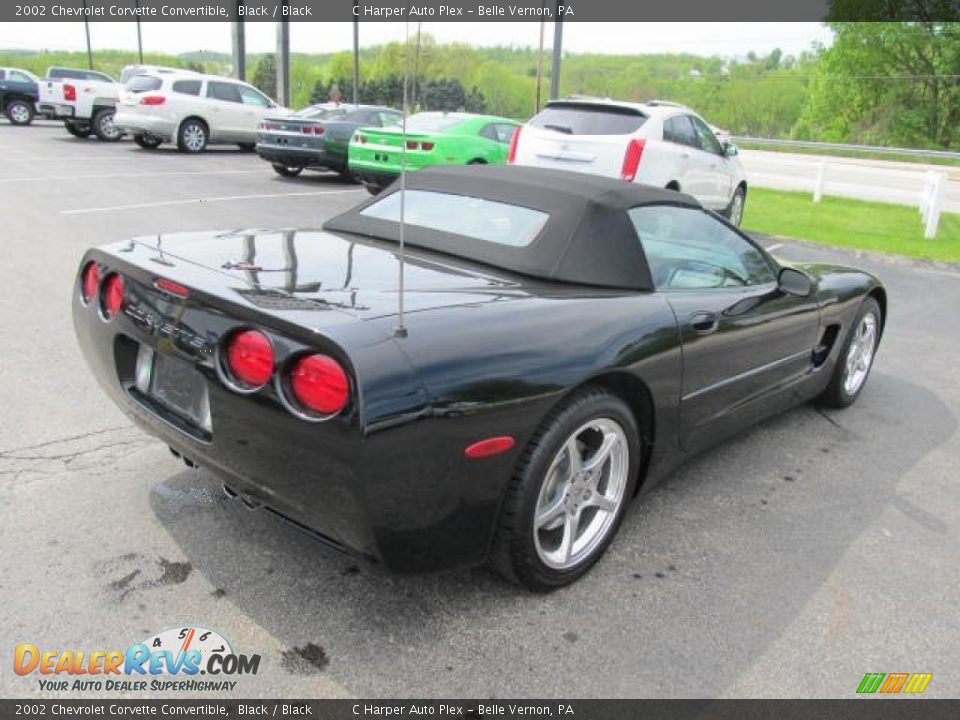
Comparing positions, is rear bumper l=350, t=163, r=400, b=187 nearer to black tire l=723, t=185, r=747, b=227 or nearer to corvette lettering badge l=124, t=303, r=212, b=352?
black tire l=723, t=185, r=747, b=227

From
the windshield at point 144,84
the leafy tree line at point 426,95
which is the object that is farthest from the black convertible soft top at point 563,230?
the windshield at point 144,84

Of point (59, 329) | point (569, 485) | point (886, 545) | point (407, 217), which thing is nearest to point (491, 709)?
point (569, 485)

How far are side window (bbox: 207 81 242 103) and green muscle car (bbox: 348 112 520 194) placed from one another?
7571 millimetres

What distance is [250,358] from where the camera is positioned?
2.28 meters

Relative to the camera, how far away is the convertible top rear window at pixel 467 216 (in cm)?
321

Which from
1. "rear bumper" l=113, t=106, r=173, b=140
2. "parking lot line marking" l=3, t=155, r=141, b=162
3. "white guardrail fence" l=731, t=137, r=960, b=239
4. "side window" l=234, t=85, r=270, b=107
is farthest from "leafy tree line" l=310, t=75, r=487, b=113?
"white guardrail fence" l=731, t=137, r=960, b=239

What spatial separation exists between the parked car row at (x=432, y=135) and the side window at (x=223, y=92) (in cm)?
2

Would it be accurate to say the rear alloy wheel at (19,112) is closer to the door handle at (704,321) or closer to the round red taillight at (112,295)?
the round red taillight at (112,295)

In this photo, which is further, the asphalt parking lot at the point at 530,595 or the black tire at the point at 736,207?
the black tire at the point at 736,207

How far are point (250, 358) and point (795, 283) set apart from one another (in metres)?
2.62

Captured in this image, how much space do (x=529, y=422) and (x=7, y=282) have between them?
18.1 feet

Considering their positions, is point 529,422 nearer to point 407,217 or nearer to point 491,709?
point 491,709

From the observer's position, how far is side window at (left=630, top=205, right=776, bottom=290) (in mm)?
3303

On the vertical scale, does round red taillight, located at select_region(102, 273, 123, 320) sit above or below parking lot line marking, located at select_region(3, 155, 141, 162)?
above
